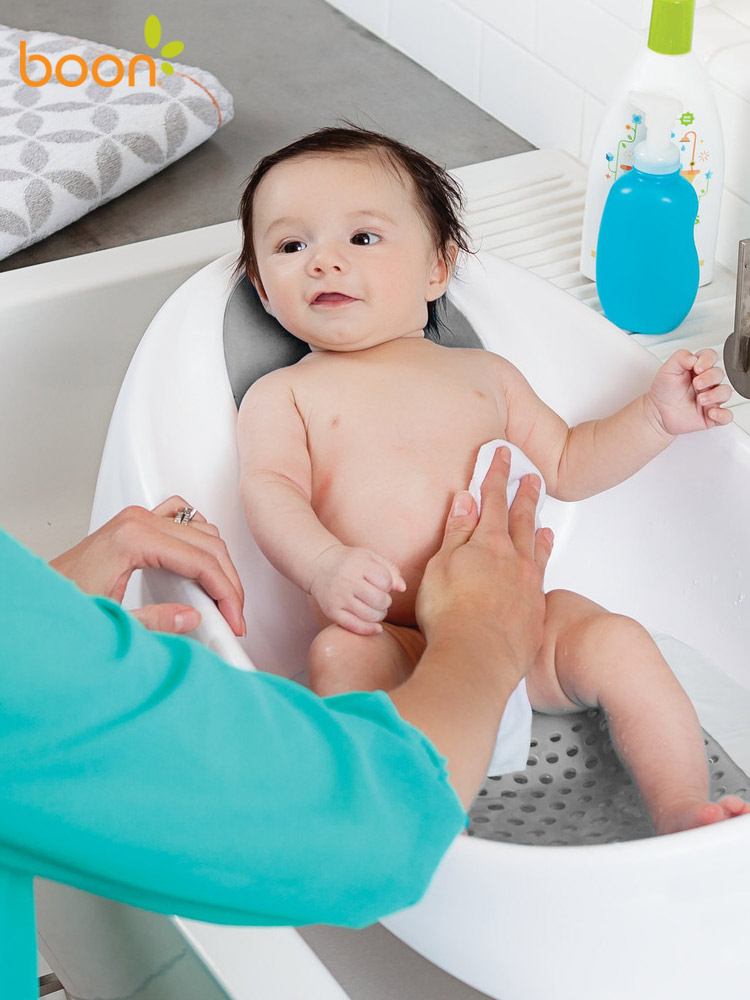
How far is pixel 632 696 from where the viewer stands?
0.95 meters

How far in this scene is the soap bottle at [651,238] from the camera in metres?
1.32

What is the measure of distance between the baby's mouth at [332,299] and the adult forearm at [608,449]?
0.81 feet

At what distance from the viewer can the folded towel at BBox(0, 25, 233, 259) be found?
1641 millimetres

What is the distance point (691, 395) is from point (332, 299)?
33 cm

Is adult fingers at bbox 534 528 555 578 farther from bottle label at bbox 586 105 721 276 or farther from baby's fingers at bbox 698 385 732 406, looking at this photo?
bottle label at bbox 586 105 721 276

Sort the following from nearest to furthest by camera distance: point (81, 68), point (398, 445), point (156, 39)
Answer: point (398, 445)
point (81, 68)
point (156, 39)

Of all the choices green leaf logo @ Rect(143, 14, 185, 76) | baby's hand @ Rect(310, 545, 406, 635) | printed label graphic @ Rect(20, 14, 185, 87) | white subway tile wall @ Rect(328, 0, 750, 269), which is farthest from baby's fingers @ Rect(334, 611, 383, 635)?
green leaf logo @ Rect(143, 14, 185, 76)

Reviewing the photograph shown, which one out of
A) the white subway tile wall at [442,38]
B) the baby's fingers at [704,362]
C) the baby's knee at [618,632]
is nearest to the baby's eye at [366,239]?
the baby's fingers at [704,362]

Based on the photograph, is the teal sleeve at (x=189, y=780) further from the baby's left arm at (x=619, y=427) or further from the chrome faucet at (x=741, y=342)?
the chrome faucet at (x=741, y=342)

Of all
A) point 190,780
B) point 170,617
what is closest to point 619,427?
point 170,617

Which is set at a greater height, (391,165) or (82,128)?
(391,165)

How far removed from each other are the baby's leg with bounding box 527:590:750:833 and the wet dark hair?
0.40 m

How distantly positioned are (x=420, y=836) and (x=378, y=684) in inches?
16.0

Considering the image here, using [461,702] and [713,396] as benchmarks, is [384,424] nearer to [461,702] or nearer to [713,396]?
[713,396]
